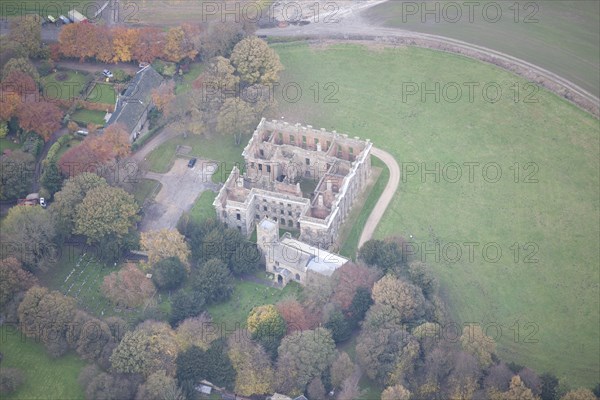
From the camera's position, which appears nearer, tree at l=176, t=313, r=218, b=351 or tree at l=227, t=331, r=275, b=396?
tree at l=227, t=331, r=275, b=396

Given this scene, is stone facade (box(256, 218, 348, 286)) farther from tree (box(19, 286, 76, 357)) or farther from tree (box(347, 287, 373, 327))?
tree (box(19, 286, 76, 357))

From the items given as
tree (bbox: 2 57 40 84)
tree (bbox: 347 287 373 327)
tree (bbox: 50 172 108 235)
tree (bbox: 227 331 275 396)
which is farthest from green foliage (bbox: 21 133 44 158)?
tree (bbox: 347 287 373 327)

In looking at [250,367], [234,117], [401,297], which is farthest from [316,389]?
[234,117]

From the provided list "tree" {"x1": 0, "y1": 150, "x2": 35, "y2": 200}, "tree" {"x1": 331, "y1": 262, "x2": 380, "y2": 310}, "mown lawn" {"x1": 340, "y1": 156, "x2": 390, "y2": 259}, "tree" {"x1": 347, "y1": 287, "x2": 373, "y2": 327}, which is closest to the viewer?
"tree" {"x1": 347, "y1": 287, "x2": 373, "y2": 327}

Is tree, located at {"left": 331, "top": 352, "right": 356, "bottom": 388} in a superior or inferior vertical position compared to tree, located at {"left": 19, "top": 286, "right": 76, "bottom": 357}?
inferior

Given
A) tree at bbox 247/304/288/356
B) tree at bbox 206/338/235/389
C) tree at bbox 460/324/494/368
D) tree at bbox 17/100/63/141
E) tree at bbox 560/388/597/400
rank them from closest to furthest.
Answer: tree at bbox 560/388/597/400, tree at bbox 460/324/494/368, tree at bbox 206/338/235/389, tree at bbox 247/304/288/356, tree at bbox 17/100/63/141

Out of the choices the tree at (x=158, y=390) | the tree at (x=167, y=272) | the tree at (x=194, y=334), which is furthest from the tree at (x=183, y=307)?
the tree at (x=158, y=390)

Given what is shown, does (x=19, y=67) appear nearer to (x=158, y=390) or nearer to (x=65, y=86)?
(x=65, y=86)

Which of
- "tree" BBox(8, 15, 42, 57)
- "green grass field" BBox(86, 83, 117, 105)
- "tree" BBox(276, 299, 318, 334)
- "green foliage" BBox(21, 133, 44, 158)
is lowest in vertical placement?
"tree" BBox(276, 299, 318, 334)
